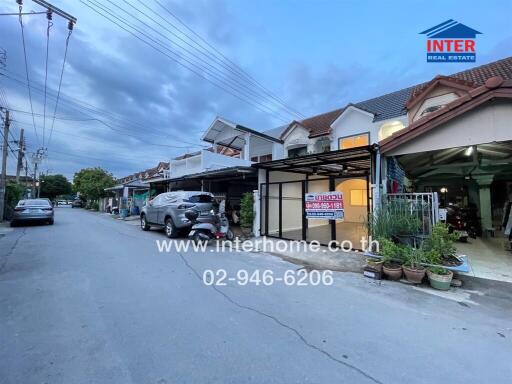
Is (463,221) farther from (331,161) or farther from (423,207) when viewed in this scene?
(331,161)

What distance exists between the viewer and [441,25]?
9.77 metres

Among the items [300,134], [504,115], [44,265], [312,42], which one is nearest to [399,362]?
[504,115]

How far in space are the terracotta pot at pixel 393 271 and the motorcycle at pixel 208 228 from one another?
18.6 feet

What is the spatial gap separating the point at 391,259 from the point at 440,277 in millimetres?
919

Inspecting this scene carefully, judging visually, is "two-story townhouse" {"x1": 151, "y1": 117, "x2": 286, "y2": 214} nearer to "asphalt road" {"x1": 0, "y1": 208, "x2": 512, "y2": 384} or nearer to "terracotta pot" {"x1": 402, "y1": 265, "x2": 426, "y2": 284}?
"asphalt road" {"x1": 0, "y1": 208, "x2": 512, "y2": 384}

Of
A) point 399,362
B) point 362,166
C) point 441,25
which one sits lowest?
point 399,362

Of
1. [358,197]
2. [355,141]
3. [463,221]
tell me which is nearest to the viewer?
[463,221]

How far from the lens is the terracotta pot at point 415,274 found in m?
4.77

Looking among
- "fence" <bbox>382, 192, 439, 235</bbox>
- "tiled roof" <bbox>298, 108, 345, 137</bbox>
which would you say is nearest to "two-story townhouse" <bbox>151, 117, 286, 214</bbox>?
"tiled roof" <bbox>298, 108, 345, 137</bbox>

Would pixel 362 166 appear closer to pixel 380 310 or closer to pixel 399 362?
pixel 380 310

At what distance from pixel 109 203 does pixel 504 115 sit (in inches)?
1332

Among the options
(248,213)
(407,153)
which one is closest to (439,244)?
(407,153)

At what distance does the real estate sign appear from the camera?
7770 mm

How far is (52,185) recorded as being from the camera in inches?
2183
